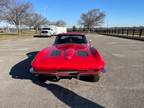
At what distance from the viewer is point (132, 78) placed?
21.5 ft

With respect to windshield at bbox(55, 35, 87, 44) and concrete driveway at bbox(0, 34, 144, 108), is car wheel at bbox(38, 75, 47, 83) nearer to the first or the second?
concrete driveway at bbox(0, 34, 144, 108)

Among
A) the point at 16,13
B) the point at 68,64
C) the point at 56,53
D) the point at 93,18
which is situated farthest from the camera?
the point at 93,18

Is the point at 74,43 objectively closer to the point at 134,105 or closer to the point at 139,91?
the point at 139,91

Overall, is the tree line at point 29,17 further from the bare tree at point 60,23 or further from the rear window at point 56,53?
the rear window at point 56,53

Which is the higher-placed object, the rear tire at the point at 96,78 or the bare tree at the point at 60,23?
the bare tree at the point at 60,23

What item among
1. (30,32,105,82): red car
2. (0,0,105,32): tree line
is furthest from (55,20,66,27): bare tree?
(30,32,105,82): red car

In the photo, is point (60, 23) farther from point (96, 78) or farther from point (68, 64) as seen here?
point (68, 64)

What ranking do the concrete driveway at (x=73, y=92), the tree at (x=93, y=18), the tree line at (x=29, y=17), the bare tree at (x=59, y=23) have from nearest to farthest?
the concrete driveway at (x=73, y=92)
the tree line at (x=29, y=17)
the tree at (x=93, y=18)
the bare tree at (x=59, y=23)

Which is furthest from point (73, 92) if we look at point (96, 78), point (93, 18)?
point (93, 18)

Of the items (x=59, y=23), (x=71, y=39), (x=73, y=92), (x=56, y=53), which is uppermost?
(x=59, y=23)

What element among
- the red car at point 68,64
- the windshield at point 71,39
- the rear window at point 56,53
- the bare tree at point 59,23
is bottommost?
the red car at point 68,64

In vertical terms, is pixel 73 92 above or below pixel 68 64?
below

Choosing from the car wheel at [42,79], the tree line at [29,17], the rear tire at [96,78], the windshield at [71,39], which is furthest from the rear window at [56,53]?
the tree line at [29,17]

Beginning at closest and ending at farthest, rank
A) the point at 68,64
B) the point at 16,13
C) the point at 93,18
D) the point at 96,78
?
the point at 68,64 < the point at 96,78 < the point at 16,13 < the point at 93,18
